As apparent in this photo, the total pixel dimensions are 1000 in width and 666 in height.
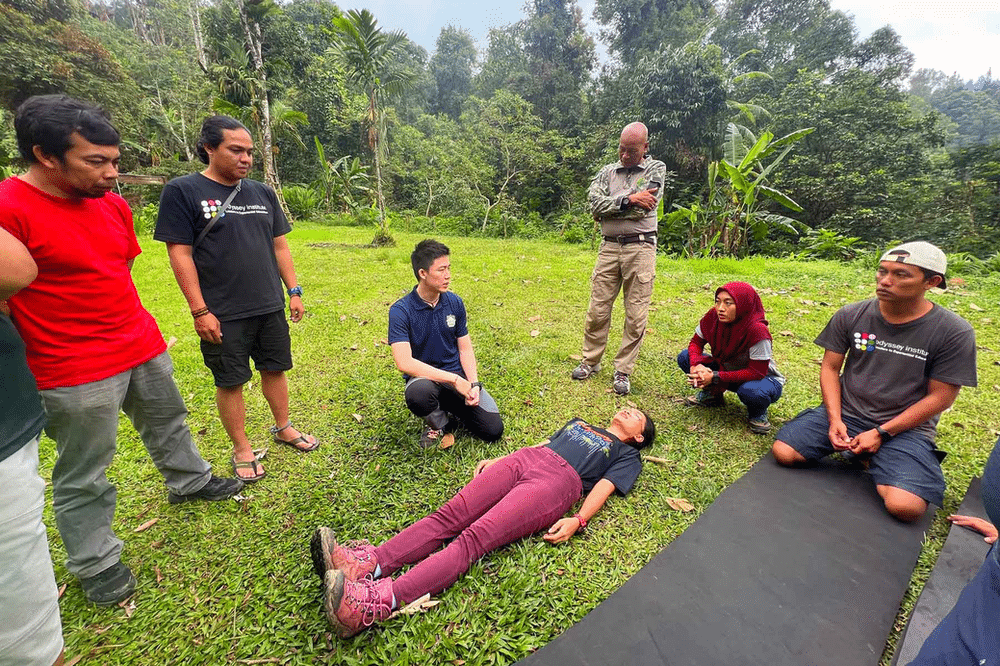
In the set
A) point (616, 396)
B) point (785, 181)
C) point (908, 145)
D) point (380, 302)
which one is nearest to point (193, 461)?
point (616, 396)

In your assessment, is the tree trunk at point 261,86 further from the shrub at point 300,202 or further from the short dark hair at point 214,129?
the short dark hair at point 214,129

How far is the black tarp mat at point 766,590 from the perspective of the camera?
1.80 m

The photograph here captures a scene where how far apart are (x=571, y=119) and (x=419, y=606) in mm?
21916

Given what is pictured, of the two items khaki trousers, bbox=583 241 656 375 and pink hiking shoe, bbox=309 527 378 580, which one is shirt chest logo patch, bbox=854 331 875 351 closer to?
khaki trousers, bbox=583 241 656 375

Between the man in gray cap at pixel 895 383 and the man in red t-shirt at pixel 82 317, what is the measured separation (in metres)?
3.73

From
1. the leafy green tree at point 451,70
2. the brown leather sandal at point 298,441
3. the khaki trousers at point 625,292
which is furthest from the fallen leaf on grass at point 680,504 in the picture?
the leafy green tree at point 451,70

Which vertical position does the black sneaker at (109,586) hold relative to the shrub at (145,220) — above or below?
below

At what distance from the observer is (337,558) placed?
197 centimetres

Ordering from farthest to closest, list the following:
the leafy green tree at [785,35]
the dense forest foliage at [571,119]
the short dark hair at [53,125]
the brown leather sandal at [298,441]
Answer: the leafy green tree at [785,35] < the dense forest foliage at [571,119] < the brown leather sandal at [298,441] < the short dark hair at [53,125]

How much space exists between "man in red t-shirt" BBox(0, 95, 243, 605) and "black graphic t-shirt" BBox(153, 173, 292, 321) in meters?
0.24

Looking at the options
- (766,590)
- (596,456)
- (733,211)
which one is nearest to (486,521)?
(596,456)

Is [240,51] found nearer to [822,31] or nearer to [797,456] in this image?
[797,456]

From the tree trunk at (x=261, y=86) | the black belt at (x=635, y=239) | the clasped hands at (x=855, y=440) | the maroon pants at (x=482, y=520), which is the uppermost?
the tree trunk at (x=261, y=86)

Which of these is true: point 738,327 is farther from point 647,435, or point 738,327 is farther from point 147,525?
point 147,525
